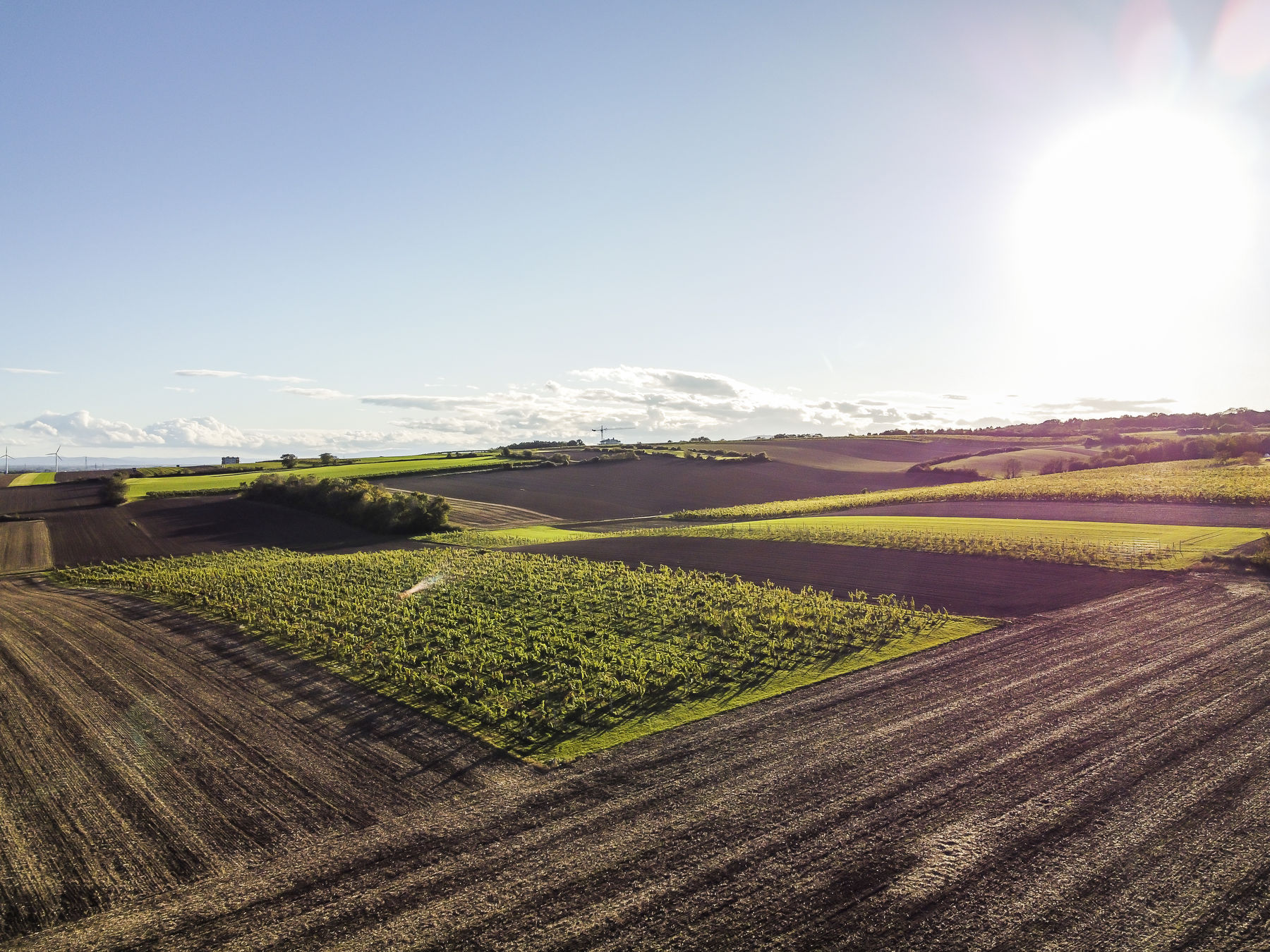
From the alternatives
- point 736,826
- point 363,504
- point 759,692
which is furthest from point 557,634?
point 363,504

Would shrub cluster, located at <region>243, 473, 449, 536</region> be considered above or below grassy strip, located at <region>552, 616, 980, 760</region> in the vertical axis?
above

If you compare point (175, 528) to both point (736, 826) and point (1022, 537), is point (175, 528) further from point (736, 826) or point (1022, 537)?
point (1022, 537)

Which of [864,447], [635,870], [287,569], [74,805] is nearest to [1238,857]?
[635,870]

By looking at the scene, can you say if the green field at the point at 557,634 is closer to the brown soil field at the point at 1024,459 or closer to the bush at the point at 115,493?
the bush at the point at 115,493

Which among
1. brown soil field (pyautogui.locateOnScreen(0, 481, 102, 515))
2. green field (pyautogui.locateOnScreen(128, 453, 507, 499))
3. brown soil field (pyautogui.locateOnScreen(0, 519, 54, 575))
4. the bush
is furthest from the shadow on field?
brown soil field (pyautogui.locateOnScreen(0, 481, 102, 515))

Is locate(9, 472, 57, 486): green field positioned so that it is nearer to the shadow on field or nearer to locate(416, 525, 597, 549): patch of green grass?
locate(416, 525, 597, 549): patch of green grass
